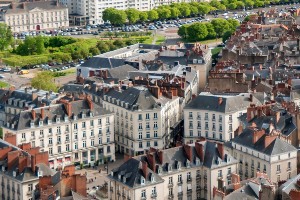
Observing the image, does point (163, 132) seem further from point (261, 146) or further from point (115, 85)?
point (261, 146)

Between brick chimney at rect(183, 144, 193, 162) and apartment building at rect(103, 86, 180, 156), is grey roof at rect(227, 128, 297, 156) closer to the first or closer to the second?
brick chimney at rect(183, 144, 193, 162)

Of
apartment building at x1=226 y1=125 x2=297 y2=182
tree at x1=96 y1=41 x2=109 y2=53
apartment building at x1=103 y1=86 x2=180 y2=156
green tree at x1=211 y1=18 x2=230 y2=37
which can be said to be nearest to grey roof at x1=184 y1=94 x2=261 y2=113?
apartment building at x1=103 y1=86 x2=180 y2=156

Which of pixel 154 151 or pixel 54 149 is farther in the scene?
pixel 54 149

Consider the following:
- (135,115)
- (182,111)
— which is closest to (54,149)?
(135,115)

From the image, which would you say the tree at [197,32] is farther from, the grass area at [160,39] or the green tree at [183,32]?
the grass area at [160,39]

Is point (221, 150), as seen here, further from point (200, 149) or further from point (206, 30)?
point (206, 30)

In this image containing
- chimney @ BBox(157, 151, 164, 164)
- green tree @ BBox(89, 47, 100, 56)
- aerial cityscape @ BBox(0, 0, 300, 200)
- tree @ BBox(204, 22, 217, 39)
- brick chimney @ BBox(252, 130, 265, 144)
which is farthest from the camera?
tree @ BBox(204, 22, 217, 39)

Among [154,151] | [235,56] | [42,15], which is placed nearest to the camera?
[154,151]
